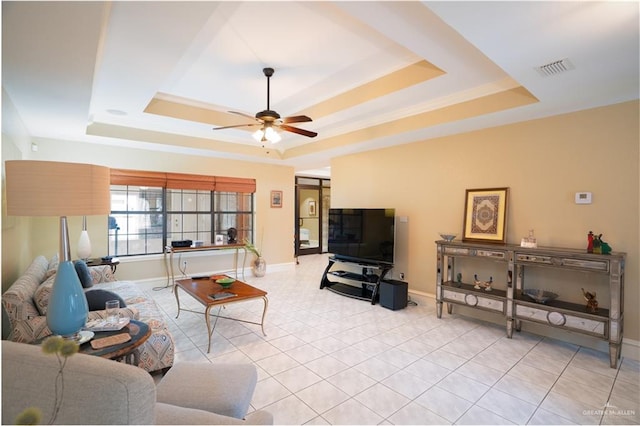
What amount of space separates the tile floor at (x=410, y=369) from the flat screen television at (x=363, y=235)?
3.21 feet

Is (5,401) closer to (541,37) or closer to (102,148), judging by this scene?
(541,37)

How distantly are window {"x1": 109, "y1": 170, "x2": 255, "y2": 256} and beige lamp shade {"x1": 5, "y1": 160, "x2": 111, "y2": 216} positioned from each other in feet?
12.8

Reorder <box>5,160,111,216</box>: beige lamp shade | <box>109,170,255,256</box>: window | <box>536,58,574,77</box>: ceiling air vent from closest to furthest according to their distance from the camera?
<box>5,160,111,216</box>: beige lamp shade → <box>536,58,574,77</box>: ceiling air vent → <box>109,170,255,256</box>: window

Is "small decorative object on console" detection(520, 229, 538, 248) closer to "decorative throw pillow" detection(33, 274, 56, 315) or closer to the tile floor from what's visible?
the tile floor

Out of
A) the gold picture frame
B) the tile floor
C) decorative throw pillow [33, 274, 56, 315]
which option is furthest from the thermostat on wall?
decorative throw pillow [33, 274, 56, 315]

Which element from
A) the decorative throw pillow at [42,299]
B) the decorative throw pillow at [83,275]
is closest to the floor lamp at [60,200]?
the decorative throw pillow at [42,299]

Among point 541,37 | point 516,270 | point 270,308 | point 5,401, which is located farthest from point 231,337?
point 541,37

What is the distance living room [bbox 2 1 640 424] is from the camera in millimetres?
2994

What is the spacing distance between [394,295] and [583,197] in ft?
8.01

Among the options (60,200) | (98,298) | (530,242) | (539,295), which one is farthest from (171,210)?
(539,295)

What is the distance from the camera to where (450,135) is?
4355mm

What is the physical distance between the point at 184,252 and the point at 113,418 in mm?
5213

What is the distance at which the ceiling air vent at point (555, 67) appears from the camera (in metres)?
2.33

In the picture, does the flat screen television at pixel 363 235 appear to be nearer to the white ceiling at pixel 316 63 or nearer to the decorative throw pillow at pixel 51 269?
the white ceiling at pixel 316 63
